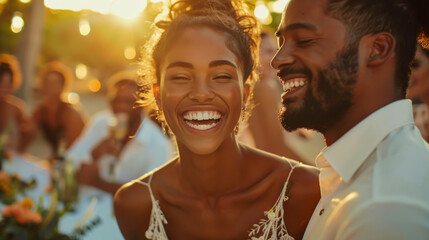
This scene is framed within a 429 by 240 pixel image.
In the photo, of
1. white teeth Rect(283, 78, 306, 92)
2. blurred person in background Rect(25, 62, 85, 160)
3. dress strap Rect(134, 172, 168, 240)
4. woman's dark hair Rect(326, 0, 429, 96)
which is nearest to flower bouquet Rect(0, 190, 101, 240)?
dress strap Rect(134, 172, 168, 240)

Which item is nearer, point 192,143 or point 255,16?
point 192,143

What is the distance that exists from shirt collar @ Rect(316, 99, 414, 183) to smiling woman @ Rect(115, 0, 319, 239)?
83cm

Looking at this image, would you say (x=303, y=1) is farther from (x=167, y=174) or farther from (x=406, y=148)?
(x=167, y=174)

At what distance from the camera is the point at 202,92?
7.73 feet

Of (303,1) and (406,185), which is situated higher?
(303,1)

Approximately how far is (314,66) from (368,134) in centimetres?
38

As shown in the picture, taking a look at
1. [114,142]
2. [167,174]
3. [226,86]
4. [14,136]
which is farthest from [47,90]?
[226,86]

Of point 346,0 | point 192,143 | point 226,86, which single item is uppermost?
point 346,0

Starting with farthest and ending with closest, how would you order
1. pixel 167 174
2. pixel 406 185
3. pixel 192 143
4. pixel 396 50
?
1. pixel 167 174
2. pixel 192 143
3. pixel 396 50
4. pixel 406 185

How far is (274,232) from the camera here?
253 centimetres

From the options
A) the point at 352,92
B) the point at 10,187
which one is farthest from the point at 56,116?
the point at 352,92

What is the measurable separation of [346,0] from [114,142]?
142 inches

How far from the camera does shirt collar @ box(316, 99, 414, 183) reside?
1.60m

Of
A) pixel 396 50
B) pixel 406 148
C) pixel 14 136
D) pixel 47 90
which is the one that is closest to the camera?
pixel 406 148
